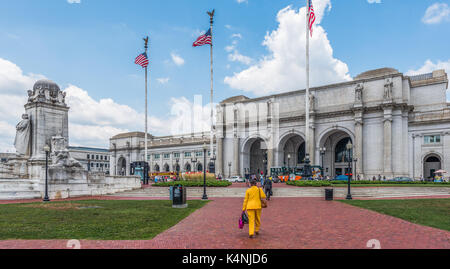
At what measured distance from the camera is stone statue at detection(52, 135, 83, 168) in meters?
22.9

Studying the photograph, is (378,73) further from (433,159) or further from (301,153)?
(301,153)

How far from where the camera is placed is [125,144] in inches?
4060

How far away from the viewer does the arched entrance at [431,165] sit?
156ft

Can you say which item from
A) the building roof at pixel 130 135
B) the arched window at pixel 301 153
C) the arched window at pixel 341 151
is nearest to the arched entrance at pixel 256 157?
the arched window at pixel 301 153

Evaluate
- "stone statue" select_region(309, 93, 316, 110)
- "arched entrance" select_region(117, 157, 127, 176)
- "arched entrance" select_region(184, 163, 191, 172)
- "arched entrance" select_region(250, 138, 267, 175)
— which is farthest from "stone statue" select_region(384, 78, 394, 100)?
"arched entrance" select_region(117, 157, 127, 176)

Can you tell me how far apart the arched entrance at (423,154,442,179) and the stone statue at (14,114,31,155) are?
5293cm

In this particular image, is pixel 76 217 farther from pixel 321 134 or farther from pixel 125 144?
pixel 125 144

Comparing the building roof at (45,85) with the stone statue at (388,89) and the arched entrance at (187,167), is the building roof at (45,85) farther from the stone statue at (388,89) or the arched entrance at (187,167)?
the arched entrance at (187,167)

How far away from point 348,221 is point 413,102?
5094cm

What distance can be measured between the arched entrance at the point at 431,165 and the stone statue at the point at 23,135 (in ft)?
174

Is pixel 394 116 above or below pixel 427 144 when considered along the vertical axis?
above

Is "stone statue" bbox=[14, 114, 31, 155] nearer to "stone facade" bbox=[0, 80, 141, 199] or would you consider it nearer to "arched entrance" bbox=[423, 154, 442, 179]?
"stone facade" bbox=[0, 80, 141, 199]

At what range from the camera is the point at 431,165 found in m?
48.5
